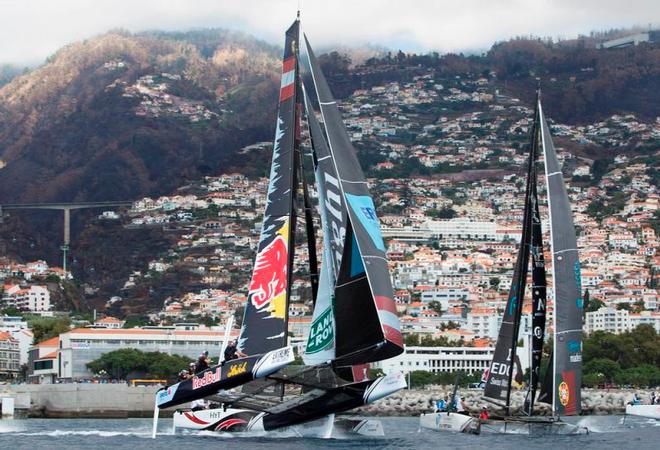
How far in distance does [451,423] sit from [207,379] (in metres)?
10.1

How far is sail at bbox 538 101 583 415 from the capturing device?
149 feet

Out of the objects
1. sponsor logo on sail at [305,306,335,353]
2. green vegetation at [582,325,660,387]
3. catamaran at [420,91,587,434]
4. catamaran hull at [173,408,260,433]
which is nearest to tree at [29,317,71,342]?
green vegetation at [582,325,660,387]

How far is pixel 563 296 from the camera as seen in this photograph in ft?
149

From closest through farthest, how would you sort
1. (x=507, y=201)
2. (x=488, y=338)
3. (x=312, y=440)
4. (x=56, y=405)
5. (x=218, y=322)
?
(x=312, y=440) < (x=56, y=405) < (x=488, y=338) < (x=218, y=322) < (x=507, y=201)

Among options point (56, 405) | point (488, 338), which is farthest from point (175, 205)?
point (56, 405)

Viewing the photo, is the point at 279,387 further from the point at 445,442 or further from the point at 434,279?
the point at 434,279

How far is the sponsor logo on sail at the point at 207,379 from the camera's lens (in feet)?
138

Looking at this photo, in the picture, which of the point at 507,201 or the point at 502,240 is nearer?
the point at 502,240

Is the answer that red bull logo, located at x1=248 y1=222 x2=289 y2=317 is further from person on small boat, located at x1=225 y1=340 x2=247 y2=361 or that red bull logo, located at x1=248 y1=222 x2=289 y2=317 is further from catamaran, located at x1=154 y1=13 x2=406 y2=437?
person on small boat, located at x1=225 y1=340 x2=247 y2=361

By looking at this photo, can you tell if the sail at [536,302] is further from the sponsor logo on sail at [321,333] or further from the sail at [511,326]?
the sponsor logo on sail at [321,333]

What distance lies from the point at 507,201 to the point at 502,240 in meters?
12.0

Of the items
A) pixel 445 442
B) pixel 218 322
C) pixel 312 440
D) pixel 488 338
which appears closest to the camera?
pixel 312 440

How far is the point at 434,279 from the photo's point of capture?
155 meters

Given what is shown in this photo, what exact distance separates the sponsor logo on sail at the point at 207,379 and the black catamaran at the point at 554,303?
9.08 metres
